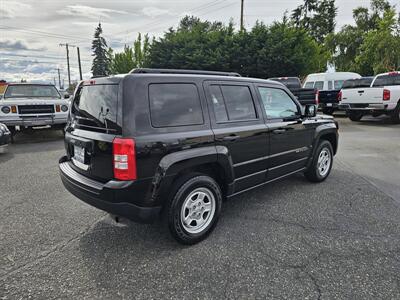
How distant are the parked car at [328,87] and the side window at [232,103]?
485 inches

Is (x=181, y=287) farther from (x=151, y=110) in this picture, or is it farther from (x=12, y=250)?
(x=12, y=250)

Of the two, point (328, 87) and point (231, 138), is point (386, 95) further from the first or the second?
point (231, 138)

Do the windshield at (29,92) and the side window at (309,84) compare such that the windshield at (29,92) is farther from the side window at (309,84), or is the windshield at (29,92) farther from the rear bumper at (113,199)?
the side window at (309,84)

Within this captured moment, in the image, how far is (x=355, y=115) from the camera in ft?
40.8

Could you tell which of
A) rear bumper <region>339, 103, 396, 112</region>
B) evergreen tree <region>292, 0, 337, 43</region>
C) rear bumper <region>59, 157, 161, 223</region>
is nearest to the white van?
rear bumper <region>339, 103, 396, 112</region>

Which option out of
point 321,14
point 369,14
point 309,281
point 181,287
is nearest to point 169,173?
point 181,287

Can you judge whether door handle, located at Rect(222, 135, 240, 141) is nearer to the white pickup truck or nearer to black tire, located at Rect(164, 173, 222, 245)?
black tire, located at Rect(164, 173, 222, 245)

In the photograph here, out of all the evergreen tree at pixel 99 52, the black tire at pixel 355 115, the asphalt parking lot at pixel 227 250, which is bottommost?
the asphalt parking lot at pixel 227 250

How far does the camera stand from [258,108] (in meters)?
3.60

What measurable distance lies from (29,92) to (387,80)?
13.7 m

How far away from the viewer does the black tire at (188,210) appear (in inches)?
A: 108

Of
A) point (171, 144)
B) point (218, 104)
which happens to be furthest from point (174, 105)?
point (218, 104)

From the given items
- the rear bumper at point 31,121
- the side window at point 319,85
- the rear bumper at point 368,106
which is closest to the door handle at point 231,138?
the rear bumper at point 31,121

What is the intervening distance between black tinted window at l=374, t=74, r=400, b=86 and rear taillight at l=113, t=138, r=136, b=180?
12504 millimetres
